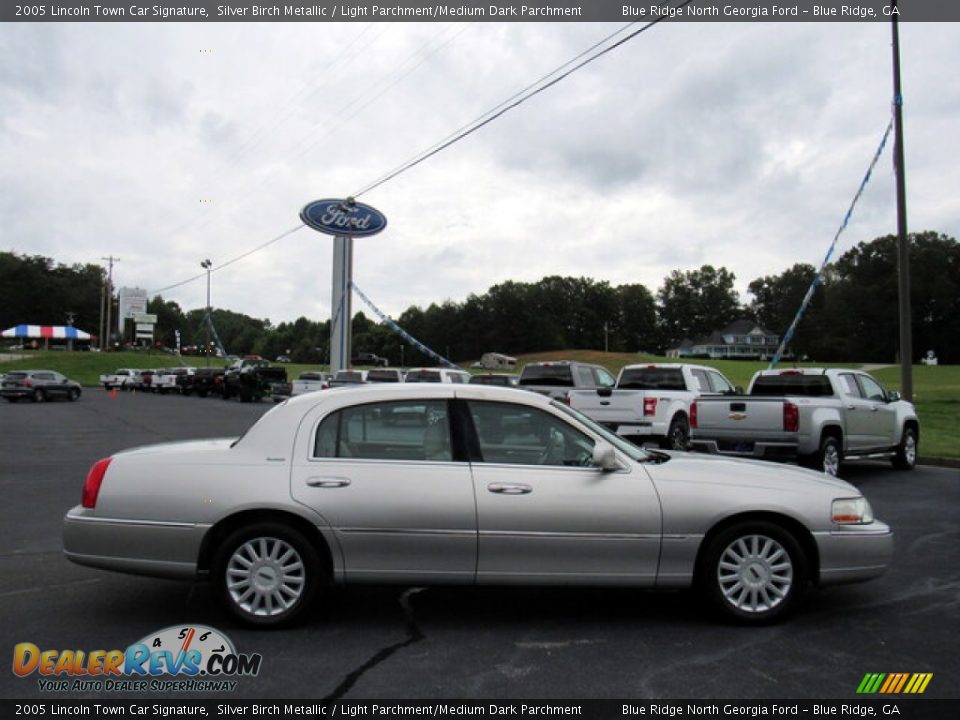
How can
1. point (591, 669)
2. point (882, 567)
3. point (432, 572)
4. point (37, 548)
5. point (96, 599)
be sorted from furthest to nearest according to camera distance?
point (37, 548) < point (96, 599) < point (882, 567) < point (432, 572) < point (591, 669)

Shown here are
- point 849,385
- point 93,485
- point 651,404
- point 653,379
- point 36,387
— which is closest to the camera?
point 93,485

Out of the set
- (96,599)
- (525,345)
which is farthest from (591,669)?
(525,345)

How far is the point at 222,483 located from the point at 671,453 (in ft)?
10.1

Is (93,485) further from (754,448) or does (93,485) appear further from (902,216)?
(902,216)

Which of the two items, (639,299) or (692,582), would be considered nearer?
(692,582)

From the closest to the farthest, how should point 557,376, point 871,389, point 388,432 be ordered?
1. point 388,432
2. point 871,389
3. point 557,376

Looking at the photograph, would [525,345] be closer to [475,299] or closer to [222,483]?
[475,299]

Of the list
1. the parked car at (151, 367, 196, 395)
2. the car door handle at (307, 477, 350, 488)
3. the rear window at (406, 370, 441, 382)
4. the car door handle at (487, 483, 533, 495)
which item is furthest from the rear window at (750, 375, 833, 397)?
the parked car at (151, 367, 196, 395)

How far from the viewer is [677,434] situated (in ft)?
46.3

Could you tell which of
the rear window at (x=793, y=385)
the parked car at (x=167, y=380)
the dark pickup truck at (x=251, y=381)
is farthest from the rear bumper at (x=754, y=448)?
the parked car at (x=167, y=380)

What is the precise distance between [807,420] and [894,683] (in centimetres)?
739

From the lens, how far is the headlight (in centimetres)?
493

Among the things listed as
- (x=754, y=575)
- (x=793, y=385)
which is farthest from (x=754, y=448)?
(x=754, y=575)

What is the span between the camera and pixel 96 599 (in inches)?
212
